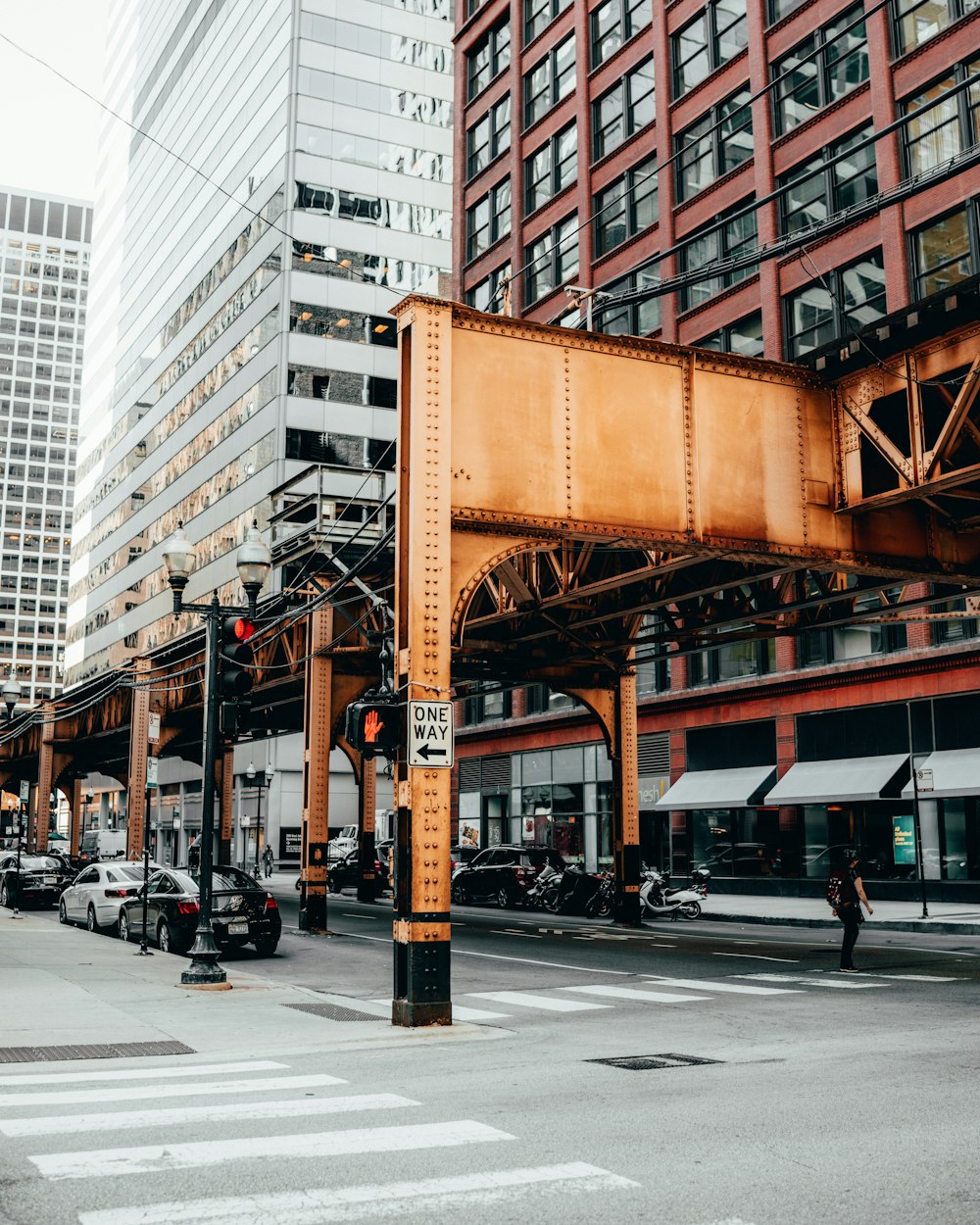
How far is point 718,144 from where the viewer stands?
3862 cm

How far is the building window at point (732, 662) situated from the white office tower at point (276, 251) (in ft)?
79.1

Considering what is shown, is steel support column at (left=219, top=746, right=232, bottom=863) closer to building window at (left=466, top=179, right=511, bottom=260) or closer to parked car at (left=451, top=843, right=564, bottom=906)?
A: parked car at (left=451, top=843, right=564, bottom=906)

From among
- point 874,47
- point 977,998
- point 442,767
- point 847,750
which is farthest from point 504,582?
point 874,47

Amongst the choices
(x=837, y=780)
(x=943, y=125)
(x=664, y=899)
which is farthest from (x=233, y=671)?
(x=943, y=125)

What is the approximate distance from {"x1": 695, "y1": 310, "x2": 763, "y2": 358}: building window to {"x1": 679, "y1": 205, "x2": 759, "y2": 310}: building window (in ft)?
4.18

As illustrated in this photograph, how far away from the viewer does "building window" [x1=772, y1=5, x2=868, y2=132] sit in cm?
3362

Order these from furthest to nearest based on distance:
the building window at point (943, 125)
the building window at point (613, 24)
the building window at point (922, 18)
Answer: the building window at point (613, 24) < the building window at point (922, 18) < the building window at point (943, 125)

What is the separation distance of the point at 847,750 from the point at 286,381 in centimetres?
3971

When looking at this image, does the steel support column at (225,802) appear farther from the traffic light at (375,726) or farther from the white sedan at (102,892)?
the traffic light at (375,726)

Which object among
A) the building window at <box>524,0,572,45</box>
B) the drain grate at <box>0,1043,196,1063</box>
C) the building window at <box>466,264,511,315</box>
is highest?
the building window at <box>524,0,572,45</box>

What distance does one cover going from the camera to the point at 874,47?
32531 mm

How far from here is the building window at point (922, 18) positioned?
30422 millimetres

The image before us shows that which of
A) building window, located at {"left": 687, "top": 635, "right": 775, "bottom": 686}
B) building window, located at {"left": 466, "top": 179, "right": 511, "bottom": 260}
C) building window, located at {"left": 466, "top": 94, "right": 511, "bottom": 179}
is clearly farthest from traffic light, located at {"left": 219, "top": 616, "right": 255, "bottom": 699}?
building window, located at {"left": 466, "top": 94, "right": 511, "bottom": 179}

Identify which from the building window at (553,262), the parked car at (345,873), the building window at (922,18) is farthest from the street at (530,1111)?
the building window at (553,262)
